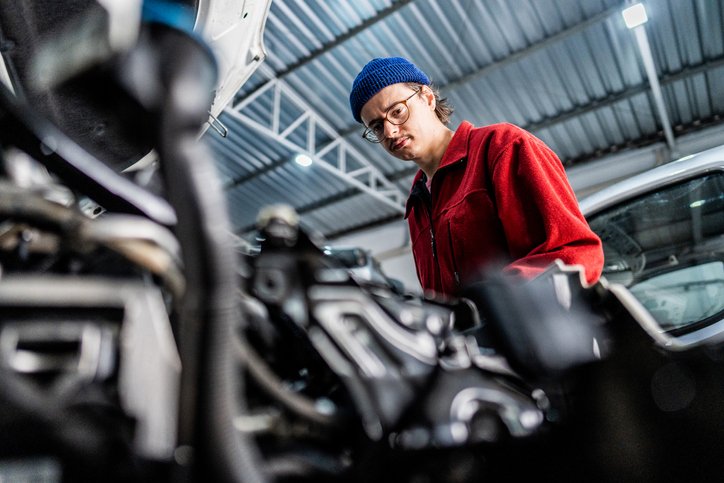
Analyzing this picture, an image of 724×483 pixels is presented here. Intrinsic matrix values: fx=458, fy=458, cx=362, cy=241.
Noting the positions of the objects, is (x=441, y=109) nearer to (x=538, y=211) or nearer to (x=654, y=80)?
(x=538, y=211)

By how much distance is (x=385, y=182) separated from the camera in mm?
5742

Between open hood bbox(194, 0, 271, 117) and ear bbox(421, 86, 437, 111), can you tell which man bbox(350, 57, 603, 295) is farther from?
open hood bbox(194, 0, 271, 117)

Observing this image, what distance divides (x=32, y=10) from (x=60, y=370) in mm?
632

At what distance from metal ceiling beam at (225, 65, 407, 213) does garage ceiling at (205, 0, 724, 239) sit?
0.06 feet

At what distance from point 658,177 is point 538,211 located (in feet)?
Answer: 3.46

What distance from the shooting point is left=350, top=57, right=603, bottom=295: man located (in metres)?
0.80

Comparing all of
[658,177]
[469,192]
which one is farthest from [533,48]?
[469,192]

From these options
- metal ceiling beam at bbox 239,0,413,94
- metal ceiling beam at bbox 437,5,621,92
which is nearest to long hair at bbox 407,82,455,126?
metal ceiling beam at bbox 239,0,413,94

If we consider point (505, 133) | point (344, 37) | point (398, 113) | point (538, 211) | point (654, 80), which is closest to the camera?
point (538, 211)

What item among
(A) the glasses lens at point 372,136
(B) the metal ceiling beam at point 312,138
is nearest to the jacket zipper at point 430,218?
(A) the glasses lens at point 372,136

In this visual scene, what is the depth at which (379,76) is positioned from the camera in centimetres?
119

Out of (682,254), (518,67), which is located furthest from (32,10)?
(518,67)

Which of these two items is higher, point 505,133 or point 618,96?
point 618,96

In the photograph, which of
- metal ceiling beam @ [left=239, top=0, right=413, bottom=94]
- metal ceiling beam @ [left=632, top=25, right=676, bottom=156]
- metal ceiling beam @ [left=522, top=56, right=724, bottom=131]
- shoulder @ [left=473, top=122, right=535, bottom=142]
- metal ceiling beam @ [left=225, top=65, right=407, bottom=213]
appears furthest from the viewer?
metal ceiling beam @ [left=225, top=65, right=407, bottom=213]
